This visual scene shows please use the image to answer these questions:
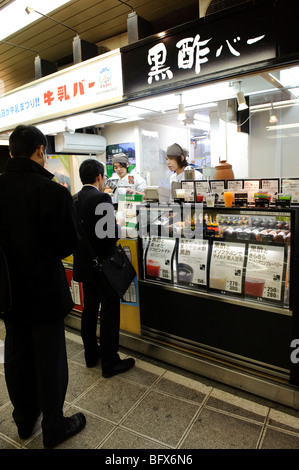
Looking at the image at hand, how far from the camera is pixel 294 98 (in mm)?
5098

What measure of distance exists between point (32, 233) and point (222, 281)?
5.00 ft

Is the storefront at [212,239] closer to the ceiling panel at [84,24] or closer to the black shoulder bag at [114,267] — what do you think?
the black shoulder bag at [114,267]

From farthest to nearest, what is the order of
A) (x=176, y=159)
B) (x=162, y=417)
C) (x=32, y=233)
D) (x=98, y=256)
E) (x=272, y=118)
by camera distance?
1. (x=272, y=118)
2. (x=176, y=159)
3. (x=98, y=256)
4. (x=162, y=417)
5. (x=32, y=233)

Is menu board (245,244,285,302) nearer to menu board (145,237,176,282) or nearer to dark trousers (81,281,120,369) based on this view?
menu board (145,237,176,282)

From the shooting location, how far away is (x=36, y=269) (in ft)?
6.21

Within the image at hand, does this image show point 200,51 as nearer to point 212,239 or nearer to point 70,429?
point 212,239

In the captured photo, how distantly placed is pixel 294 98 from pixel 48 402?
5.32 meters

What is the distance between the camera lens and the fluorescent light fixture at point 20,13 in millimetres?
2959

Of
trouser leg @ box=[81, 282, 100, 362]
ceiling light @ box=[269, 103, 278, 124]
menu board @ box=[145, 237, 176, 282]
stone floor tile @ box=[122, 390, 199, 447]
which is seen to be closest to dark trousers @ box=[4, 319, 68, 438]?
stone floor tile @ box=[122, 390, 199, 447]

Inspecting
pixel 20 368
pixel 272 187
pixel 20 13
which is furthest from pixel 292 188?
pixel 20 13

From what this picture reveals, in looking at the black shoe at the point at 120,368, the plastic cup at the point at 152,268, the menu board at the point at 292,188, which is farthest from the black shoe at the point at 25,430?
the menu board at the point at 292,188

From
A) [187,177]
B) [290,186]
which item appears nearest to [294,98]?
[187,177]

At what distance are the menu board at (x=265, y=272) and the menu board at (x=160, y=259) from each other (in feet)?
2.35
